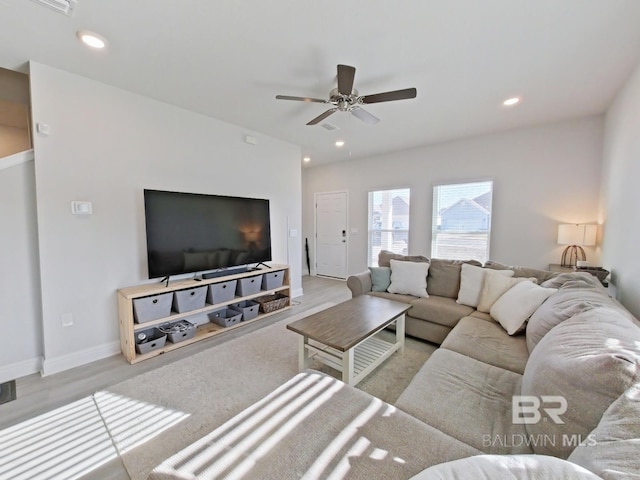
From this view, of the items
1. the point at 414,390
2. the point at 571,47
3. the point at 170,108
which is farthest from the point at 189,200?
the point at 571,47

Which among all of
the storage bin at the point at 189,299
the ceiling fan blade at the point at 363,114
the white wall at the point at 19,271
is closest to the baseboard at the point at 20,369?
the white wall at the point at 19,271

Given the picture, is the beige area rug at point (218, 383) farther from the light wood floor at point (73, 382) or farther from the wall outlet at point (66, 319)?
the wall outlet at point (66, 319)

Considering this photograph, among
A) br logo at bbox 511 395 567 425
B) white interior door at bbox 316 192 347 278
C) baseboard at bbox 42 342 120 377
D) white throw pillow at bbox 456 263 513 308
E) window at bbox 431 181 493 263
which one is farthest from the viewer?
white interior door at bbox 316 192 347 278

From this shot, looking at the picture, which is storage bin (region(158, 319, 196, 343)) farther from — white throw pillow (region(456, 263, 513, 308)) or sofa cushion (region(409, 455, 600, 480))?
white throw pillow (region(456, 263, 513, 308))

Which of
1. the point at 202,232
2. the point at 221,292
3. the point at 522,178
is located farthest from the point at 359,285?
the point at 522,178

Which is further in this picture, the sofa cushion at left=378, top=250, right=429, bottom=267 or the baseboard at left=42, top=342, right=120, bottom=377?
the sofa cushion at left=378, top=250, right=429, bottom=267

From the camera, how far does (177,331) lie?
2721 millimetres

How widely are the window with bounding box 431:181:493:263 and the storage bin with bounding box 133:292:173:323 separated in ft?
13.9

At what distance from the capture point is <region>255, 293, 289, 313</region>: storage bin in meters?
3.61

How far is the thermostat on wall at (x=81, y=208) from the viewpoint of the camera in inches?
93.7

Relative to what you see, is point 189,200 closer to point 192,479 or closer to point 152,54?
point 152,54

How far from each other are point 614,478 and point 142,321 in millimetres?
3083

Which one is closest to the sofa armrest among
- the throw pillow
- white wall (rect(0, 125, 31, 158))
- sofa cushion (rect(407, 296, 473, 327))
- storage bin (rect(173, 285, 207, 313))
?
the throw pillow

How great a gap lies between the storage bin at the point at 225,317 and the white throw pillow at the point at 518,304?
9.28 ft
